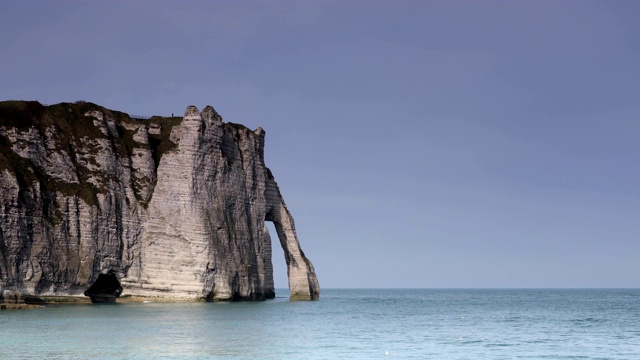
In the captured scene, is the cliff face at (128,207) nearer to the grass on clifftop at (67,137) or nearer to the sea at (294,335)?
the grass on clifftop at (67,137)

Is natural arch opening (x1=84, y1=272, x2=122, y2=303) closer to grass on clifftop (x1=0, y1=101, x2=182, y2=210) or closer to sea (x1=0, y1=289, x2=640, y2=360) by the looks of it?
grass on clifftop (x1=0, y1=101, x2=182, y2=210)

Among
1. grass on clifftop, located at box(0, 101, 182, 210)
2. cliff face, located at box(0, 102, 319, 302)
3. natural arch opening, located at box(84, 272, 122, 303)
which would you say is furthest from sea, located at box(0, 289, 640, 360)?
grass on clifftop, located at box(0, 101, 182, 210)

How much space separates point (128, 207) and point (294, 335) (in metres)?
41.0

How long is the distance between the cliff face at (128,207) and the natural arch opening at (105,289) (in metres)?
2.99

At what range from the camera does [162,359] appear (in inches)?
1337

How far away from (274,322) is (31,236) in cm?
3004

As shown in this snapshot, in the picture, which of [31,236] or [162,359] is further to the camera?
[31,236]

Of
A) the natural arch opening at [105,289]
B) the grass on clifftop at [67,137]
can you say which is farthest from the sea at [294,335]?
the grass on clifftop at [67,137]

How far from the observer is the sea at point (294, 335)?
3681 centimetres

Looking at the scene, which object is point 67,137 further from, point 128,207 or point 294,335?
point 294,335

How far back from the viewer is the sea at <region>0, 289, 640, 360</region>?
121ft

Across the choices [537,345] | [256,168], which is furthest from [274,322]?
[256,168]

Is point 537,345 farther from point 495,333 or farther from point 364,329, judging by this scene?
point 364,329

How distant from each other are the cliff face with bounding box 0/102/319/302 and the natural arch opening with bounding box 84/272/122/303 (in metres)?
2.99
